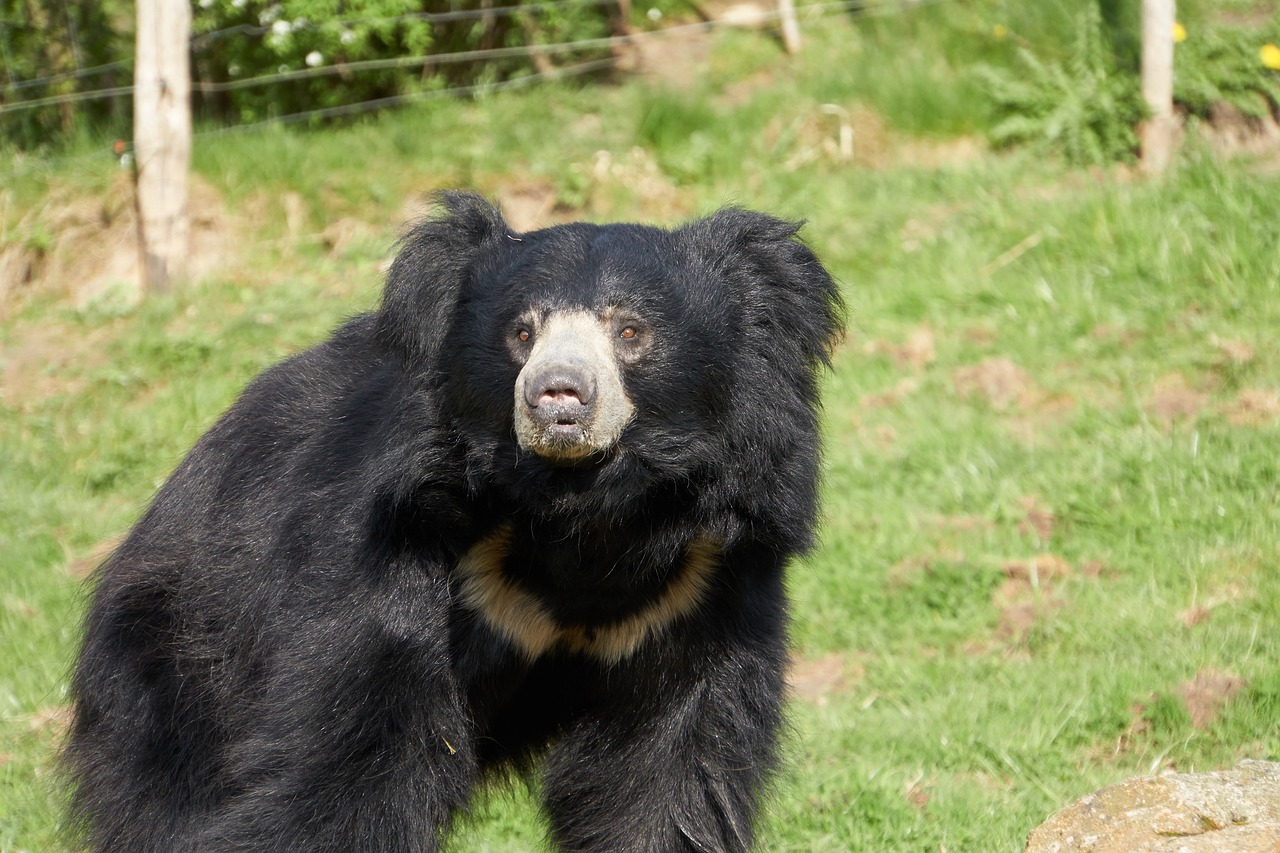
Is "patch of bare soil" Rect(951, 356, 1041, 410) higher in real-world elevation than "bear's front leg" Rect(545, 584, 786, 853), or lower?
lower

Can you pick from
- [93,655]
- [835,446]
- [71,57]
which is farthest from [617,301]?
[71,57]

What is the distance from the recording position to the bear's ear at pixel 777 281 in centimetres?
318

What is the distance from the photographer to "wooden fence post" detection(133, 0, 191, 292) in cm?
792

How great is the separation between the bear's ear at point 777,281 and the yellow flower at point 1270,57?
218 inches

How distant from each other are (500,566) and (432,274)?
26.2 inches

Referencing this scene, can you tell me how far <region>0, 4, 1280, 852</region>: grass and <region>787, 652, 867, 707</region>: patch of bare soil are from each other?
19 mm

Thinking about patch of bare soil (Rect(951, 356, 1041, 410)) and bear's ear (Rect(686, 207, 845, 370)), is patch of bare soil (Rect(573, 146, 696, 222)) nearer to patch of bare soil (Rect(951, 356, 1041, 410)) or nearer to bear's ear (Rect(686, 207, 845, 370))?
patch of bare soil (Rect(951, 356, 1041, 410))

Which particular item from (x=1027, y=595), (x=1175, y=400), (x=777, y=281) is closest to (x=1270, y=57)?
(x=1175, y=400)

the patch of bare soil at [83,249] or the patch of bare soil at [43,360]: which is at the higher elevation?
the patch of bare soil at [83,249]

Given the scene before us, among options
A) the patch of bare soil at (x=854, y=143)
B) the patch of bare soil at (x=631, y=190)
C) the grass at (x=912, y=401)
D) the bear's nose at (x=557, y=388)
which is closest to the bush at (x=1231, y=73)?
the grass at (x=912, y=401)

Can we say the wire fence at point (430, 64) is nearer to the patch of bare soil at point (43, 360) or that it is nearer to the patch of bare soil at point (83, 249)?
the patch of bare soil at point (83, 249)

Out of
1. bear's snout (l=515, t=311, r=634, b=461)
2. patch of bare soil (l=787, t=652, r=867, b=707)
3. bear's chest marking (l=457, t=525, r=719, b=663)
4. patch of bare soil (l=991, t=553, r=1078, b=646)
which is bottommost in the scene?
patch of bare soil (l=787, t=652, r=867, b=707)

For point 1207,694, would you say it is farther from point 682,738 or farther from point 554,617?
point 554,617

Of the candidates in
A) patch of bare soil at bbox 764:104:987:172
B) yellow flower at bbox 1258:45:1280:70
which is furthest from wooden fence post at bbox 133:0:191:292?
yellow flower at bbox 1258:45:1280:70
